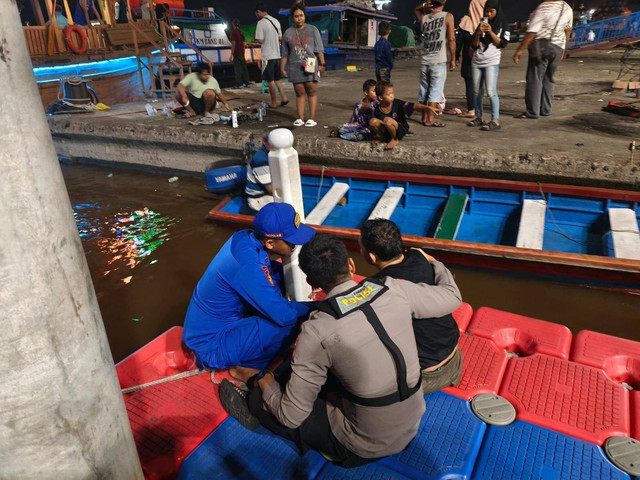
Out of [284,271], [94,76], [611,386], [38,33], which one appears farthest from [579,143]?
[94,76]

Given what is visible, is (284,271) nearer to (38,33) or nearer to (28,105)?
(28,105)

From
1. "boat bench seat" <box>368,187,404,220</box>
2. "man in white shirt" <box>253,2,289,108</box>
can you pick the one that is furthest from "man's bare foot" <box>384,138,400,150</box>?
"man in white shirt" <box>253,2,289,108</box>

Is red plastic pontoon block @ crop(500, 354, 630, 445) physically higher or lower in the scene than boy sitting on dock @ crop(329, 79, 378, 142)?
lower

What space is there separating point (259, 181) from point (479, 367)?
3619 millimetres

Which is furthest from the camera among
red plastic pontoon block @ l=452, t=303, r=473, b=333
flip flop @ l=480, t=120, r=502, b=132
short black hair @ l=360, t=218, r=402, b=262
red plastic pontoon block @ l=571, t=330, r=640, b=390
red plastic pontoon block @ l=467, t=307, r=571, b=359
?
flip flop @ l=480, t=120, r=502, b=132

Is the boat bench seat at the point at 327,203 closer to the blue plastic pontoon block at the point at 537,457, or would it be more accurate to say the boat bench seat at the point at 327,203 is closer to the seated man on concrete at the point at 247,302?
the seated man on concrete at the point at 247,302

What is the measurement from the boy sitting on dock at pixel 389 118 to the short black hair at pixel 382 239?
3.64 metres

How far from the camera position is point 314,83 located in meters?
6.87

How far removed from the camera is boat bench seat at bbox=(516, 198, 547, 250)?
13.9 ft

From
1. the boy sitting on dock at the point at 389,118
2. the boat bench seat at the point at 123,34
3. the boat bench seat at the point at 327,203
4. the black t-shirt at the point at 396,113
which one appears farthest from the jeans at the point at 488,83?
the boat bench seat at the point at 123,34

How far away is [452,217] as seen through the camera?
192 inches

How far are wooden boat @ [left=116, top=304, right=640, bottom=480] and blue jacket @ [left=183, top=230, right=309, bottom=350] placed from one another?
1.00 feet

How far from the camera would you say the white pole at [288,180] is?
9.84ft

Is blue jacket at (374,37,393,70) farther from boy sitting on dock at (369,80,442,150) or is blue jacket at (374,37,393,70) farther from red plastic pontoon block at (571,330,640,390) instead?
red plastic pontoon block at (571,330,640,390)
